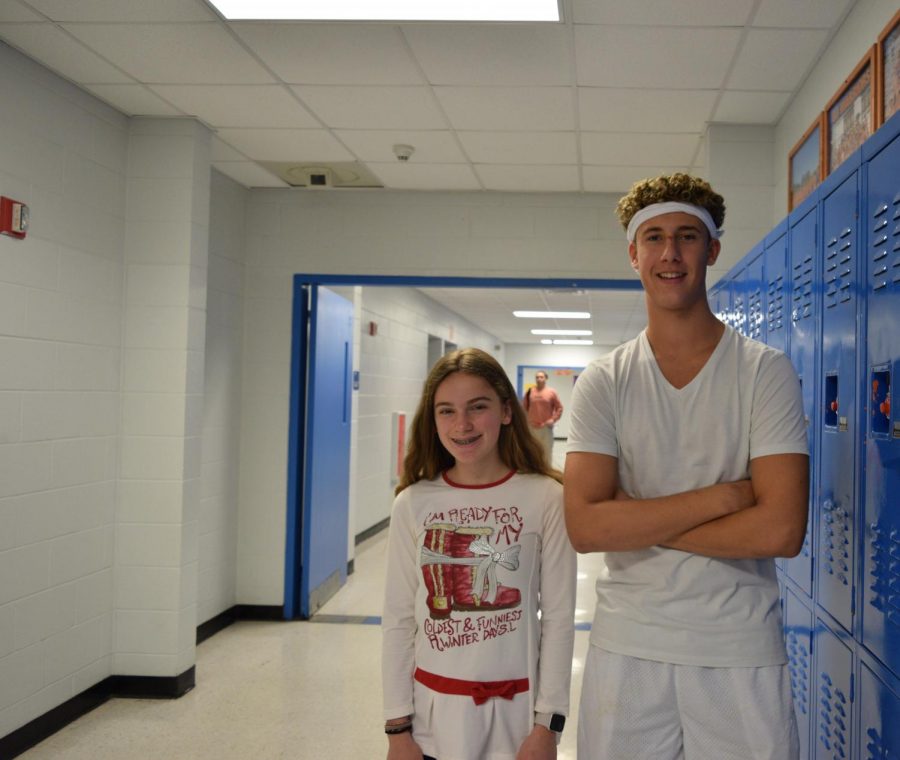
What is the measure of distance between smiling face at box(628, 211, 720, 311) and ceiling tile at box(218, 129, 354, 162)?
2.82 metres

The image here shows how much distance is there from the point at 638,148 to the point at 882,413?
9.36 ft

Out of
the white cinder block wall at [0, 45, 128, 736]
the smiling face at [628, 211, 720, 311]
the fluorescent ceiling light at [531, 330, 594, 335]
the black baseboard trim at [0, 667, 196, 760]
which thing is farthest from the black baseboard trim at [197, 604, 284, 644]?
the fluorescent ceiling light at [531, 330, 594, 335]

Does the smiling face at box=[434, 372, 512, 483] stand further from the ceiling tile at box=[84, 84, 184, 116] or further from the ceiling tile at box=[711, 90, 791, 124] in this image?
the ceiling tile at box=[84, 84, 184, 116]

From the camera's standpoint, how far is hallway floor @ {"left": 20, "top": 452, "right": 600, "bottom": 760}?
3.19 metres

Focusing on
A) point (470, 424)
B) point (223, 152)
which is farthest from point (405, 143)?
point (470, 424)

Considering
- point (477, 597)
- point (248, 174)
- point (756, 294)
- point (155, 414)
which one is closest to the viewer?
point (477, 597)

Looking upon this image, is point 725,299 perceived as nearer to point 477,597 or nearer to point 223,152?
point 477,597

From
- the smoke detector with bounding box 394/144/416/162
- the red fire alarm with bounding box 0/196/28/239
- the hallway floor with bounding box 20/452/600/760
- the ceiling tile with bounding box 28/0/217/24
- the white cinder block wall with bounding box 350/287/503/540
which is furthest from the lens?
the white cinder block wall with bounding box 350/287/503/540

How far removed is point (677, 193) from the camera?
5.03 feet

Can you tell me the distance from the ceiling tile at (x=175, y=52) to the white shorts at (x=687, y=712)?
2568 millimetres

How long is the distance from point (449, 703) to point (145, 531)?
260cm

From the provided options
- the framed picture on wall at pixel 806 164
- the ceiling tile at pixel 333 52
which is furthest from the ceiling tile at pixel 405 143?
the framed picture on wall at pixel 806 164

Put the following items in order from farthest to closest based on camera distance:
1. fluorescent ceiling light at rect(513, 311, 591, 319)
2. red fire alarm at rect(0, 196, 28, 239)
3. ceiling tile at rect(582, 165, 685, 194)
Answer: fluorescent ceiling light at rect(513, 311, 591, 319), ceiling tile at rect(582, 165, 685, 194), red fire alarm at rect(0, 196, 28, 239)

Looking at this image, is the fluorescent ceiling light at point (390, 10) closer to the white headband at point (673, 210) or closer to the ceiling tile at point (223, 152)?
the white headband at point (673, 210)
